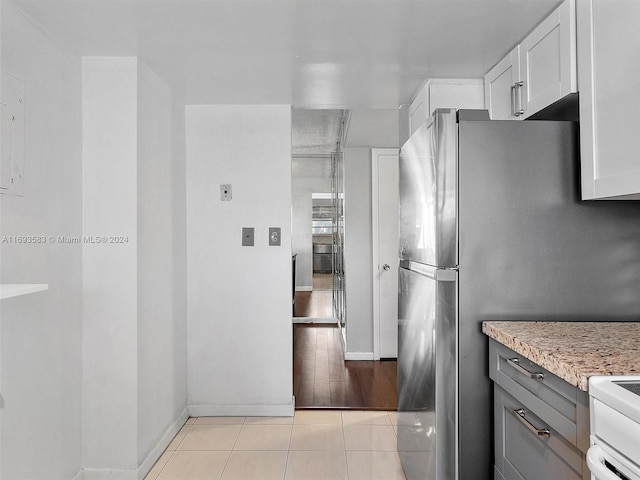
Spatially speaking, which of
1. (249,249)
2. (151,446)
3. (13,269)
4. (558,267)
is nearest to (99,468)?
(151,446)

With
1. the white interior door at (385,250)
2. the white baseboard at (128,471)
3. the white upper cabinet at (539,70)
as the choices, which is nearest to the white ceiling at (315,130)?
the white interior door at (385,250)

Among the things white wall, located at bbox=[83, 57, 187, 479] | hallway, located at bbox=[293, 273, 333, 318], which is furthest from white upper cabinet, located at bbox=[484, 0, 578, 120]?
hallway, located at bbox=[293, 273, 333, 318]

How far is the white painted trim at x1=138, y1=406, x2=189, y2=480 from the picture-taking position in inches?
93.7

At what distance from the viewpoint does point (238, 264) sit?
10.4ft

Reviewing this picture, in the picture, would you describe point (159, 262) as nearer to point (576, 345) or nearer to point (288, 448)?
point (288, 448)

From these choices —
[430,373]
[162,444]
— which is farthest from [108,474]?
[430,373]

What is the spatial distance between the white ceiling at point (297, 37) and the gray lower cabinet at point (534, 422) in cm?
133

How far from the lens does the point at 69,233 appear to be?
219 centimetres

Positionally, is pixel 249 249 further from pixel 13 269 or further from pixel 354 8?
pixel 354 8

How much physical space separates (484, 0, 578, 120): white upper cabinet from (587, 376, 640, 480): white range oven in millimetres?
1139

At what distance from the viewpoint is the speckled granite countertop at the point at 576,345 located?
3.72 feet

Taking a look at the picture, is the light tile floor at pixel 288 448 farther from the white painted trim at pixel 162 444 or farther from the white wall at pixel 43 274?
the white wall at pixel 43 274

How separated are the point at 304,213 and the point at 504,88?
566 cm

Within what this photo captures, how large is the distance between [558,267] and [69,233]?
2.14 metres
